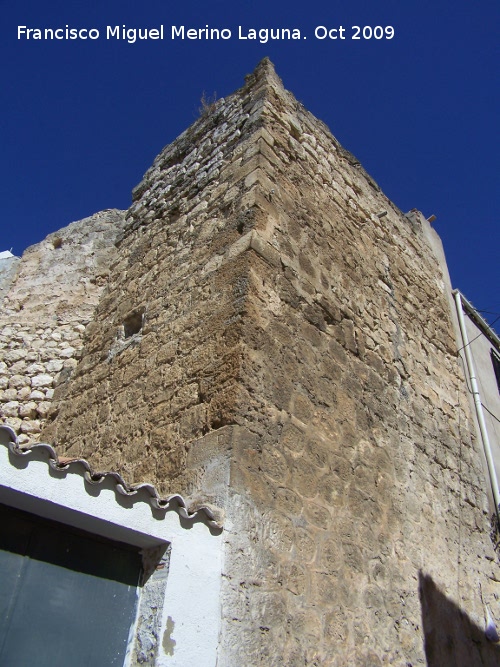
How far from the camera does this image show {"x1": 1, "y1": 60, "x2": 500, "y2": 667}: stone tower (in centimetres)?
310

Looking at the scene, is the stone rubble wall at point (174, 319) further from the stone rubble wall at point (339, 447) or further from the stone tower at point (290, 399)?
the stone rubble wall at point (339, 447)

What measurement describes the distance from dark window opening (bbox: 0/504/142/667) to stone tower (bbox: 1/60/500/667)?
A: 19.2 inches

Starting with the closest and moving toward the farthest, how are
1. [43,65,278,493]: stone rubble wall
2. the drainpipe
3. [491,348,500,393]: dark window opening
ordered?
1. [43,65,278,493]: stone rubble wall
2. the drainpipe
3. [491,348,500,393]: dark window opening

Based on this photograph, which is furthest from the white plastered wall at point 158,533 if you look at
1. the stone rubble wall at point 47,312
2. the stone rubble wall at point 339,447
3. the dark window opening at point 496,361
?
the dark window opening at point 496,361

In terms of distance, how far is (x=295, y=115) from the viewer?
17.4 ft

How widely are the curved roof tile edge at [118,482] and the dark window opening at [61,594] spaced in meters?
0.28

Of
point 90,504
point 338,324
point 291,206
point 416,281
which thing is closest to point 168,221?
point 291,206

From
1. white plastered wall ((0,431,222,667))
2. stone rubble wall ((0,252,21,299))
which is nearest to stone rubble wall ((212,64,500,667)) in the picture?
white plastered wall ((0,431,222,667))

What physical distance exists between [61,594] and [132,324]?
2.59 meters

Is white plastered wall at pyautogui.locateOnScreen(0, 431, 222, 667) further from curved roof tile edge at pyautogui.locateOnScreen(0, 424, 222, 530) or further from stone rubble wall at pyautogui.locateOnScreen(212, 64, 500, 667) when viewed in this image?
stone rubble wall at pyautogui.locateOnScreen(212, 64, 500, 667)

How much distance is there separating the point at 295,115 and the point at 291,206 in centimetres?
128

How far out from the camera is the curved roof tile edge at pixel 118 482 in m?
2.45

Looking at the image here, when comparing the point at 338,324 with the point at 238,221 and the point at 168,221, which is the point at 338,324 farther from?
the point at 168,221

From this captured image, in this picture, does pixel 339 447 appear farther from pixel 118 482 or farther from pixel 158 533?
pixel 118 482
